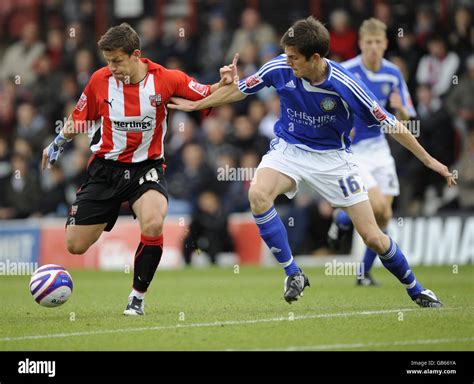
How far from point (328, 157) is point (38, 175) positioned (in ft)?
34.4

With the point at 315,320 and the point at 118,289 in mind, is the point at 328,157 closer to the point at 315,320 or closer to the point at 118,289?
the point at 315,320

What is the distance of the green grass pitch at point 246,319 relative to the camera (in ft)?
22.9

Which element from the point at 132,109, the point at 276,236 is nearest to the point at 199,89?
the point at 132,109

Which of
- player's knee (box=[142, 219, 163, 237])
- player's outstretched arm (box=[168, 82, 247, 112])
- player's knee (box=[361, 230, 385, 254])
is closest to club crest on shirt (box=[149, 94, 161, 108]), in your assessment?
player's outstretched arm (box=[168, 82, 247, 112])

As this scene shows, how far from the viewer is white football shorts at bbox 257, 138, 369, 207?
8.54m

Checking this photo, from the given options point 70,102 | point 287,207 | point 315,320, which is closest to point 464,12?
point 287,207

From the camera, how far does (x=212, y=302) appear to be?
988 centimetres

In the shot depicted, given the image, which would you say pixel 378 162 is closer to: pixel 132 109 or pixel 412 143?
pixel 412 143

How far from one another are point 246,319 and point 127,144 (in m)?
1.89

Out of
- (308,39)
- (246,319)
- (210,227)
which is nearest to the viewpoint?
(308,39)

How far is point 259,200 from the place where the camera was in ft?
27.8

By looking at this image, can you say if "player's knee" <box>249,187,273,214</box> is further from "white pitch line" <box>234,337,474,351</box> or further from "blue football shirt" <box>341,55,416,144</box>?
"blue football shirt" <box>341,55,416,144</box>

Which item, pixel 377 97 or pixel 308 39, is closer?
pixel 308 39

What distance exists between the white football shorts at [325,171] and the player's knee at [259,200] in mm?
294
